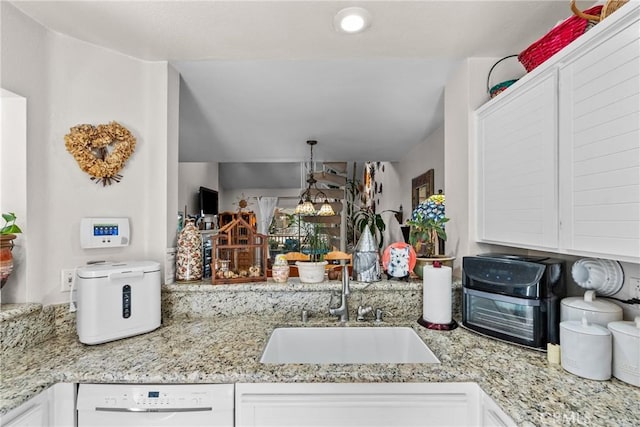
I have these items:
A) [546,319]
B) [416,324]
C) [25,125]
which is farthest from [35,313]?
[546,319]

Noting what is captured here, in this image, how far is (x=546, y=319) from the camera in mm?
1278

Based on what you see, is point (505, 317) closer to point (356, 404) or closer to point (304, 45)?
point (356, 404)

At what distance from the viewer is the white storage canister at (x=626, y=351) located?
1.01m

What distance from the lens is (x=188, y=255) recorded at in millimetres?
1820

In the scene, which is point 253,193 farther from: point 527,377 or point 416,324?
point 527,377

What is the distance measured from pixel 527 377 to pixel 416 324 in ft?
1.91

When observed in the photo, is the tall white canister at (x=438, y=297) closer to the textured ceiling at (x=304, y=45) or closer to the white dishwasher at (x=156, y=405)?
the white dishwasher at (x=156, y=405)

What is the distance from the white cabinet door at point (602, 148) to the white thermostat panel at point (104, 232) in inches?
77.4

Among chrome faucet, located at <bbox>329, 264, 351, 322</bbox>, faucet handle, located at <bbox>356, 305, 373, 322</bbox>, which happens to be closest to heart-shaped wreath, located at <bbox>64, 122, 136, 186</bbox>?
chrome faucet, located at <bbox>329, 264, 351, 322</bbox>

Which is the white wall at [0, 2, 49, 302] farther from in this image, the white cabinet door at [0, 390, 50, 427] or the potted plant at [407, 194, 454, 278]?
the potted plant at [407, 194, 454, 278]

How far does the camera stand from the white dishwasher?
3.73 feet

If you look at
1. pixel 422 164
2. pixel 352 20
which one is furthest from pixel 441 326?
pixel 422 164

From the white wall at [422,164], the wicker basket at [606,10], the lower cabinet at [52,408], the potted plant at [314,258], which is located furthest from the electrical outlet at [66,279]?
the white wall at [422,164]

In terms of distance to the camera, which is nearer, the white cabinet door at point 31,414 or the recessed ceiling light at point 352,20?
the white cabinet door at point 31,414
